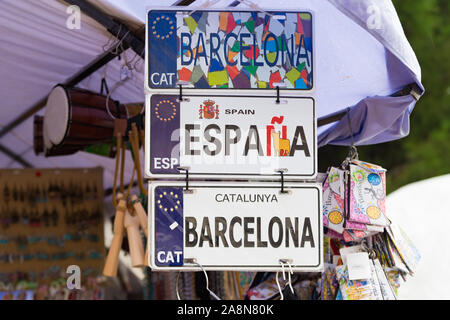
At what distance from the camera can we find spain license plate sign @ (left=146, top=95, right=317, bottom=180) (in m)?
2.67

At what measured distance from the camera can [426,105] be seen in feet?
44.8

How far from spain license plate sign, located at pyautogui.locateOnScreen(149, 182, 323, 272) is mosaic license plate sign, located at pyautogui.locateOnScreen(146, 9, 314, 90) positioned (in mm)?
467

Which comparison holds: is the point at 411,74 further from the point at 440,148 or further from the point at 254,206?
the point at 440,148

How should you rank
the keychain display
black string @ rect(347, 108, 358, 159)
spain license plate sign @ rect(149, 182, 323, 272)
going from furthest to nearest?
the keychain display < black string @ rect(347, 108, 358, 159) < spain license plate sign @ rect(149, 182, 323, 272)

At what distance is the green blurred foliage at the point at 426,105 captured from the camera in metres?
13.0

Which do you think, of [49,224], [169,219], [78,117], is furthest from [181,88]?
[49,224]

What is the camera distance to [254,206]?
266 cm

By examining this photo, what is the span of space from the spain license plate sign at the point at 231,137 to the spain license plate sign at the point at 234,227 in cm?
8

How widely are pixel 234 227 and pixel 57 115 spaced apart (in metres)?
1.97

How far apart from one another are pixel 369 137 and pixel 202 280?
154cm

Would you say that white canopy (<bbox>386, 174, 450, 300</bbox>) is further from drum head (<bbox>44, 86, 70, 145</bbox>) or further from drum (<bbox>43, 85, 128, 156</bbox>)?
drum head (<bbox>44, 86, 70, 145</bbox>)

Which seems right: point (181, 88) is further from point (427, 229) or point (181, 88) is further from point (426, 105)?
point (426, 105)

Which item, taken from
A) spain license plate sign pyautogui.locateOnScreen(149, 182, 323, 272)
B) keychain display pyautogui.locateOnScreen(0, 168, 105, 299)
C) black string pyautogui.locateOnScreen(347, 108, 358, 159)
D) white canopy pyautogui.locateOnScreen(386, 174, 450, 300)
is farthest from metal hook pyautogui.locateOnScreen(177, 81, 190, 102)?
white canopy pyautogui.locateOnScreen(386, 174, 450, 300)

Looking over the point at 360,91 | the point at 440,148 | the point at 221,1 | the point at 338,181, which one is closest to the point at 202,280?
the point at 338,181
